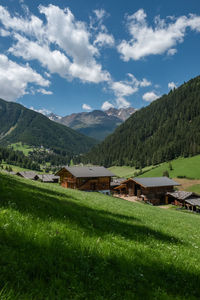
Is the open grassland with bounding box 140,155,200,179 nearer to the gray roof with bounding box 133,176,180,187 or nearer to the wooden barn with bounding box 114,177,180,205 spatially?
the gray roof with bounding box 133,176,180,187

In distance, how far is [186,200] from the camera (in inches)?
2778

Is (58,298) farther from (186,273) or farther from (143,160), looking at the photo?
(143,160)

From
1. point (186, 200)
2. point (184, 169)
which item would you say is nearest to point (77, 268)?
point (186, 200)

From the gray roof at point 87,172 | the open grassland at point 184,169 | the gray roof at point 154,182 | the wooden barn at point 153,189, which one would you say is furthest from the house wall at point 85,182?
the open grassland at point 184,169

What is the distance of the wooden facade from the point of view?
A: 2506 inches

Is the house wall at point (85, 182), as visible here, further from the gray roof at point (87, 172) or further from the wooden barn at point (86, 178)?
the gray roof at point (87, 172)

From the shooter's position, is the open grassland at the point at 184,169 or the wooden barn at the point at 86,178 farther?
the open grassland at the point at 184,169

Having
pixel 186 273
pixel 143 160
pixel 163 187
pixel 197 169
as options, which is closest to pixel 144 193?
pixel 163 187

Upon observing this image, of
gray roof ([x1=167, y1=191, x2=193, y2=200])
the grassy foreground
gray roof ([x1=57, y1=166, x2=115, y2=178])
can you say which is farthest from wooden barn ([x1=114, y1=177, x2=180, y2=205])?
the grassy foreground

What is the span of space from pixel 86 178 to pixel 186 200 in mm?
38271

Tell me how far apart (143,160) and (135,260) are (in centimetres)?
18995

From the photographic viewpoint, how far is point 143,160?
19062 centimetres

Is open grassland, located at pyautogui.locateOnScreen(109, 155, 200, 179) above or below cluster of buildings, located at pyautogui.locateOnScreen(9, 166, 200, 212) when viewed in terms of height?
above

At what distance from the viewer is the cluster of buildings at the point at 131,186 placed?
2549 inches
